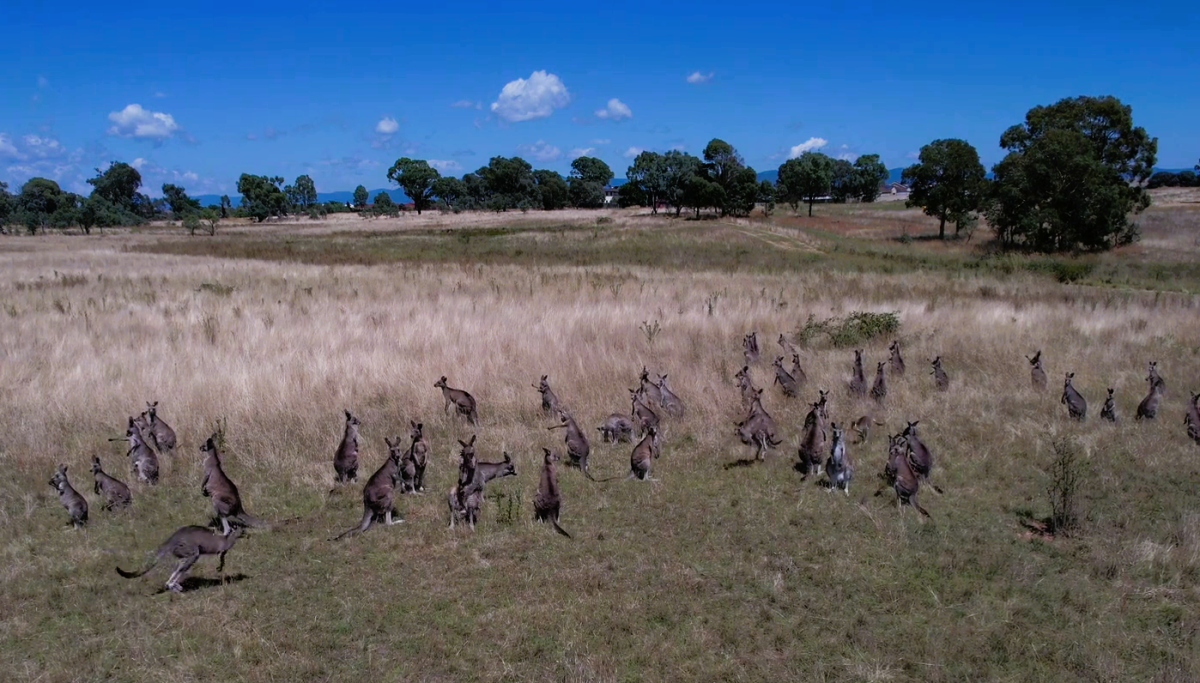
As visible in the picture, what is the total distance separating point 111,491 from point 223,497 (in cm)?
173

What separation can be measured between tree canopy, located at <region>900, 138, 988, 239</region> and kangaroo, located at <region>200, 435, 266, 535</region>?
61.1 m

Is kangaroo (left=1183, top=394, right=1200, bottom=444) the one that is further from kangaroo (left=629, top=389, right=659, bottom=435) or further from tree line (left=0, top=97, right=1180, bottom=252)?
tree line (left=0, top=97, right=1180, bottom=252)

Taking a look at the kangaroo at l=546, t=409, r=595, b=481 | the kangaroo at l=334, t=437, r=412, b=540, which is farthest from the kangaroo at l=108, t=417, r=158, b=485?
the kangaroo at l=546, t=409, r=595, b=481

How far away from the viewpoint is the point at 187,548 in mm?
6402

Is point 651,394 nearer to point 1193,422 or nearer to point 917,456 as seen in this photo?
point 917,456

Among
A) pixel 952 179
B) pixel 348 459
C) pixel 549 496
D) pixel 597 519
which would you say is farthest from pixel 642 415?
pixel 952 179

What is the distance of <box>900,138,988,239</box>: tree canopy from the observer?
6003cm

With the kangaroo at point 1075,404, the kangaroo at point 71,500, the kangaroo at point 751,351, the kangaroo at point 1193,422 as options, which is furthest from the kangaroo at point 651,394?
the kangaroo at point 1193,422

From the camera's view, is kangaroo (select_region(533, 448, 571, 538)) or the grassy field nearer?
the grassy field

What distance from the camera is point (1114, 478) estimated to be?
919cm

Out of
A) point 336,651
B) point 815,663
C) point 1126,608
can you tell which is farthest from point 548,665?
point 1126,608

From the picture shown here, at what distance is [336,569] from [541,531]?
83.3 inches

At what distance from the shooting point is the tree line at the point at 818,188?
154ft

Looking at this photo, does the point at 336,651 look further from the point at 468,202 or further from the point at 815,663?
the point at 468,202
